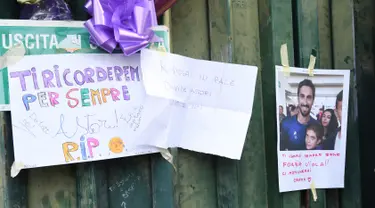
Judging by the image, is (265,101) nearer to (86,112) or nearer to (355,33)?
(355,33)

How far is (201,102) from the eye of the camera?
4.15 feet

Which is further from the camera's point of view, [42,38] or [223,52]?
[223,52]

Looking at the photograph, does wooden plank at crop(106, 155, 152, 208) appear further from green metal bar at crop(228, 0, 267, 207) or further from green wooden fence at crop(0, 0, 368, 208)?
green metal bar at crop(228, 0, 267, 207)

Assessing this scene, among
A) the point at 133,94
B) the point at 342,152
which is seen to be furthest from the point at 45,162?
the point at 342,152

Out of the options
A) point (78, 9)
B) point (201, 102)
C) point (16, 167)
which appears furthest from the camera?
point (201, 102)

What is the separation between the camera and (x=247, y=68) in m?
1.31

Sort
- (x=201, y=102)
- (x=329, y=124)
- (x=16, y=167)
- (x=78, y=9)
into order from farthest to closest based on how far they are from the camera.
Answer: (x=329, y=124)
(x=201, y=102)
(x=78, y=9)
(x=16, y=167)

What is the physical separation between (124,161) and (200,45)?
1.43ft

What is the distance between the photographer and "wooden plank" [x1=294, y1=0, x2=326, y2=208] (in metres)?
1.44

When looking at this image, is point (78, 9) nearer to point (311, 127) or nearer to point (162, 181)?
point (162, 181)

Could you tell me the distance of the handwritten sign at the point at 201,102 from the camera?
1.20 m

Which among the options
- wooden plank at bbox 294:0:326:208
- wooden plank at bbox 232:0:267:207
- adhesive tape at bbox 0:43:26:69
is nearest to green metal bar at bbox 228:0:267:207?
wooden plank at bbox 232:0:267:207

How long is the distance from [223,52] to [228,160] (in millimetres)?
343

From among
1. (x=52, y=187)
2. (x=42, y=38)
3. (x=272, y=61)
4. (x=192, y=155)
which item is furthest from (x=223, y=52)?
(x=52, y=187)
